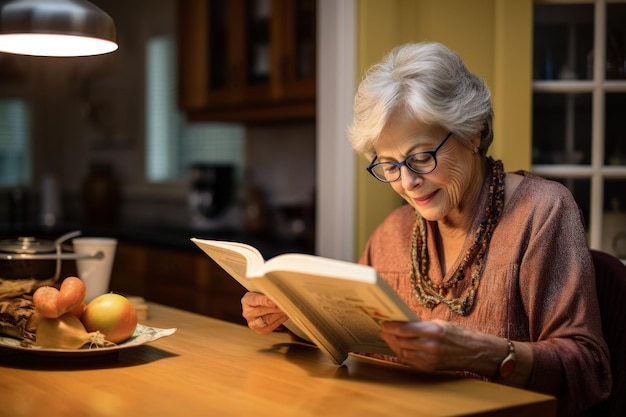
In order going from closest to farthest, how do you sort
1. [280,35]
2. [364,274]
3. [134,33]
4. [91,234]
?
[364,274] → [280,35] → [91,234] → [134,33]

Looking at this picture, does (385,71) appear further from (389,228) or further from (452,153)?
(389,228)

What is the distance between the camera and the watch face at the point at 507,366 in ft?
4.95

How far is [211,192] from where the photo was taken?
16.0ft

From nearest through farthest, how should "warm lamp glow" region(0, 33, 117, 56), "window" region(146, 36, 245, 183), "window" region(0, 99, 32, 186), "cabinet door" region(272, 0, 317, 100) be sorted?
"warm lamp glow" region(0, 33, 117, 56)
"cabinet door" region(272, 0, 317, 100)
"window" region(146, 36, 245, 183)
"window" region(0, 99, 32, 186)

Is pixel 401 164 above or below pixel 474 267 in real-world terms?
above

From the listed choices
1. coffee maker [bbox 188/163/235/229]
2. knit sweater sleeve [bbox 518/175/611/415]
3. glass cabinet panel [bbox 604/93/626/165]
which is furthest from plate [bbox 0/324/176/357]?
coffee maker [bbox 188/163/235/229]

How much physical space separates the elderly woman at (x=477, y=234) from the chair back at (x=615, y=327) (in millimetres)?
116

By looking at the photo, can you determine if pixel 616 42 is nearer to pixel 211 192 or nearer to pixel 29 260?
pixel 29 260

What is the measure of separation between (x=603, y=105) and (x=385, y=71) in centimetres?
109

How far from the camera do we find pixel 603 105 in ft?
8.67

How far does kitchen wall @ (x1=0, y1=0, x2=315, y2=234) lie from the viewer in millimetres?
4738

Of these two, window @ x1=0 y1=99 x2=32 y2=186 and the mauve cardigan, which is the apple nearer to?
the mauve cardigan

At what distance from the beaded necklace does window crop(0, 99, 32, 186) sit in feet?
16.9

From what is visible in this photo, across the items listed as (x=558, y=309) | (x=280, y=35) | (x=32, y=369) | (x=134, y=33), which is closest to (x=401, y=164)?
(x=558, y=309)
